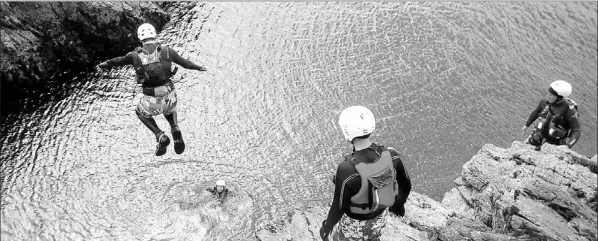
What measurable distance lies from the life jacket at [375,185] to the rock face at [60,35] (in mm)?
13480

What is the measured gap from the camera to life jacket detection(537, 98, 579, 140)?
1272cm

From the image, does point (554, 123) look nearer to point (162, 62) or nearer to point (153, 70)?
point (162, 62)

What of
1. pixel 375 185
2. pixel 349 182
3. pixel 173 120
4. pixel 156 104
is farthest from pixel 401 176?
pixel 173 120

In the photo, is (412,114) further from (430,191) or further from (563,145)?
(563,145)

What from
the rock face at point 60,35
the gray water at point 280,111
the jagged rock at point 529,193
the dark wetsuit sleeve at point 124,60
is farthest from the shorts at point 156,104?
the jagged rock at point 529,193

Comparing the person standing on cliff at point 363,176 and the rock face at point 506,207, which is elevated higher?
the person standing on cliff at point 363,176

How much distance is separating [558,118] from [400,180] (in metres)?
7.36

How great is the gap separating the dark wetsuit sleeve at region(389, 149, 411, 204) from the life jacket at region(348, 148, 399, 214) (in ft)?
0.73

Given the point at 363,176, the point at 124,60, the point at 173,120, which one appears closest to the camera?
the point at 363,176

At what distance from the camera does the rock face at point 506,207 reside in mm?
9906

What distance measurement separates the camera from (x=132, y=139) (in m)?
14.8

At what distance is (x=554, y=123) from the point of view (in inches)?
514

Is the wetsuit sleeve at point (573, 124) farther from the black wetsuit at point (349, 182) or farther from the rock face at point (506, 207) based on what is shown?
the black wetsuit at point (349, 182)

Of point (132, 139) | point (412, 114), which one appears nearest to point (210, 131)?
point (132, 139)
